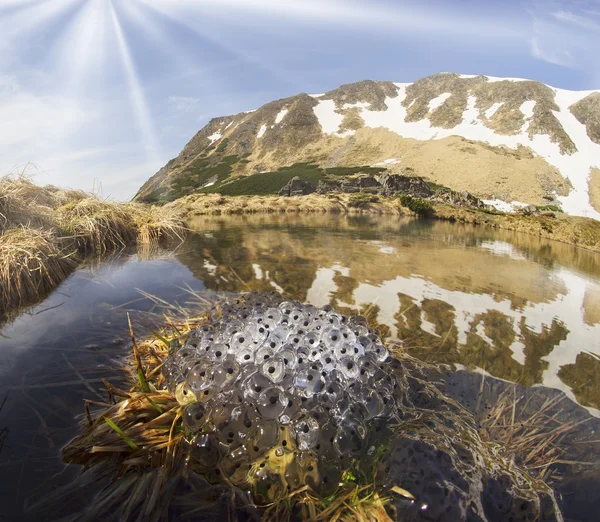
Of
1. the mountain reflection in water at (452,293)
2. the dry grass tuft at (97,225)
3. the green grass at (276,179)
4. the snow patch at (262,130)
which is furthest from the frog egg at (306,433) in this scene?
the snow patch at (262,130)

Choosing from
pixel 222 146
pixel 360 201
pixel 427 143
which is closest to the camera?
pixel 360 201

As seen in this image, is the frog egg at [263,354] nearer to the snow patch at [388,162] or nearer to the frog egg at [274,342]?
the frog egg at [274,342]

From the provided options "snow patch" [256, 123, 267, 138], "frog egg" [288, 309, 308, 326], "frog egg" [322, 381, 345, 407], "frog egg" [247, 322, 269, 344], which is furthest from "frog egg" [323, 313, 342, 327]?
"snow patch" [256, 123, 267, 138]

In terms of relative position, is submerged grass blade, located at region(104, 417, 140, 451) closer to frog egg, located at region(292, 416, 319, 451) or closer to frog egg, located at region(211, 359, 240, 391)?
frog egg, located at region(211, 359, 240, 391)

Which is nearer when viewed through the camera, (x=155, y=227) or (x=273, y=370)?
(x=273, y=370)

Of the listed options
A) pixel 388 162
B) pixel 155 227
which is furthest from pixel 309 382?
pixel 388 162

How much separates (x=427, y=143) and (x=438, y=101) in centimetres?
4177

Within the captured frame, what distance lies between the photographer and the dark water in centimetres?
241

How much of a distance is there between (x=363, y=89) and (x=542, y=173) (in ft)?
305

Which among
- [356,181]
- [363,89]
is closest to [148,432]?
[356,181]

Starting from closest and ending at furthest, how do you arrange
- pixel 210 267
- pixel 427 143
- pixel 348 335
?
pixel 348 335 < pixel 210 267 < pixel 427 143

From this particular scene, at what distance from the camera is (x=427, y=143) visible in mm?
96562

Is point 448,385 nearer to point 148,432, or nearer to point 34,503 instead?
point 148,432

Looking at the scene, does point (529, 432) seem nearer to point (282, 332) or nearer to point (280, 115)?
point (282, 332)
